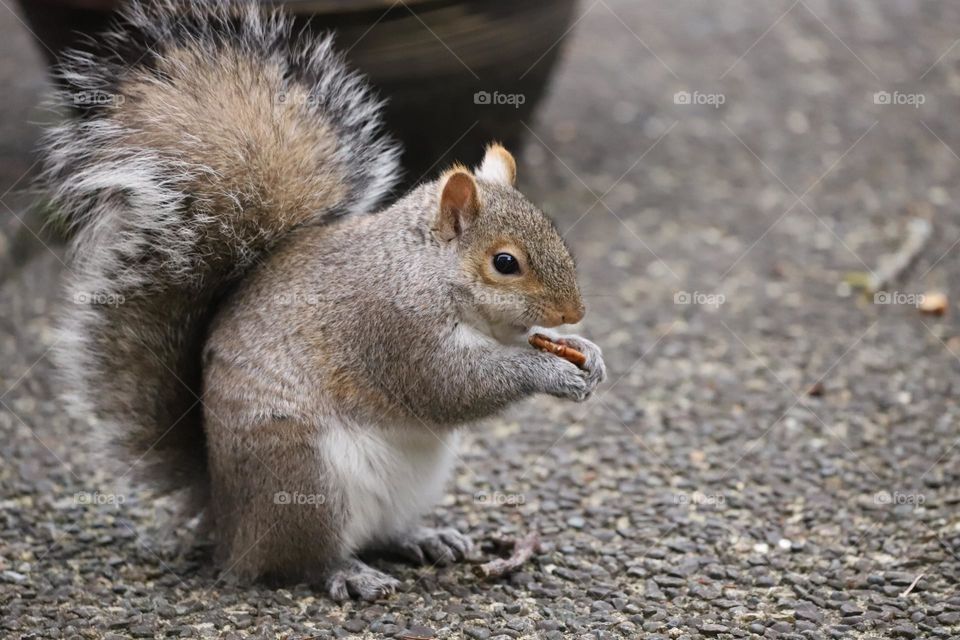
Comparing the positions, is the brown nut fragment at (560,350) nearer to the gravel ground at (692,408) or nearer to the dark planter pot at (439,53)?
the gravel ground at (692,408)

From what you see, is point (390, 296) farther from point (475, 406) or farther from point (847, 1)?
point (847, 1)

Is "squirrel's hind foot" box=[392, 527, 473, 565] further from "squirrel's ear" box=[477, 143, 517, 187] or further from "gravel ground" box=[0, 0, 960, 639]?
"squirrel's ear" box=[477, 143, 517, 187]

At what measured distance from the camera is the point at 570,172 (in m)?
5.88

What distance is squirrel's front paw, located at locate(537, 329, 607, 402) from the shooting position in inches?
116

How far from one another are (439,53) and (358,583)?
2393mm

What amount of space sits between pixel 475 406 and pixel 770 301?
7.67 ft

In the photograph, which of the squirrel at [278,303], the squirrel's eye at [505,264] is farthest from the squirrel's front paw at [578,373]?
the squirrel's eye at [505,264]

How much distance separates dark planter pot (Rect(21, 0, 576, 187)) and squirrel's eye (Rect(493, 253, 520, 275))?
5.20 ft

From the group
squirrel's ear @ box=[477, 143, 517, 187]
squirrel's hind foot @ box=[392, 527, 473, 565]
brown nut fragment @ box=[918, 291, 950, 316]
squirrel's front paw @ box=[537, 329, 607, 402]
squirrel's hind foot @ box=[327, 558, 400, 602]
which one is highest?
brown nut fragment @ box=[918, 291, 950, 316]

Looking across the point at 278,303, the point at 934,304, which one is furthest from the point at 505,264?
the point at 934,304

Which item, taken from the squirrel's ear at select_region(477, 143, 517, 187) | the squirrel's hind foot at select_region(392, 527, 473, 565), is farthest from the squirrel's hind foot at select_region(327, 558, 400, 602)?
the squirrel's ear at select_region(477, 143, 517, 187)

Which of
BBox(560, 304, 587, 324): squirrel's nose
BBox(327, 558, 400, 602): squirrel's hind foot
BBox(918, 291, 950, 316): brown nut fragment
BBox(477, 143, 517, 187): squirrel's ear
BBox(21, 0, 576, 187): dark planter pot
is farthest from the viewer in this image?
BBox(918, 291, 950, 316): brown nut fragment

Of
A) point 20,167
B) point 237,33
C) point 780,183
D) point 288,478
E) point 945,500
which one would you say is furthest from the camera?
point 780,183

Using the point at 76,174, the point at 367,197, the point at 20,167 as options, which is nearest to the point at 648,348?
the point at 367,197
